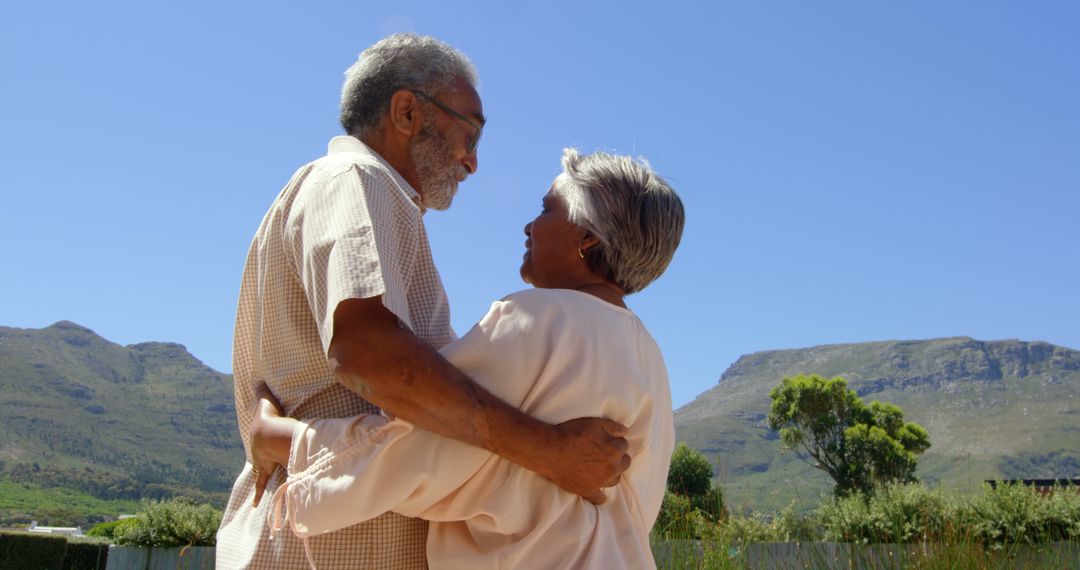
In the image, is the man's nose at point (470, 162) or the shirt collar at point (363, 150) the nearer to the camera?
the shirt collar at point (363, 150)

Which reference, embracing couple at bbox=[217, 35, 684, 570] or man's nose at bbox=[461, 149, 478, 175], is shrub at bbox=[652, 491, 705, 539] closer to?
man's nose at bbox=[461, 149, 478, 175]

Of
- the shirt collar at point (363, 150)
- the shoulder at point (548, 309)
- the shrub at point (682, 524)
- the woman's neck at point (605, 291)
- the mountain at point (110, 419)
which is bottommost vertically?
the shrub at point (682, 524)

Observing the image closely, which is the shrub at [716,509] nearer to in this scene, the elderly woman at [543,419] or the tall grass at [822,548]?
the tall grass at [822,548]

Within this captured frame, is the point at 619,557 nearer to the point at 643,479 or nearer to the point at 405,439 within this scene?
the point at 643,479

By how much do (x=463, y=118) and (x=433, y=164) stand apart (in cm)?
13

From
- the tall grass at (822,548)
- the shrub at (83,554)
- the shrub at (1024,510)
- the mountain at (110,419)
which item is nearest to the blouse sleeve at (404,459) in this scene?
the tall grass at (822,548)

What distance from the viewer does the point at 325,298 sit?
1.47 meters

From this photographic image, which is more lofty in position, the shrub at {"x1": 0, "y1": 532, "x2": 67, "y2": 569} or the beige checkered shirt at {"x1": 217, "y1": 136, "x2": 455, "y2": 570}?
the beige checkered shirt at {"x1": 217, "y1": 136, "x2": 455, "y2": 570}

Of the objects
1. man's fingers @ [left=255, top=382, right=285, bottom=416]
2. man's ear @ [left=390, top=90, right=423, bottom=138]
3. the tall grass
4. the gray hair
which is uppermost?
the gray hair

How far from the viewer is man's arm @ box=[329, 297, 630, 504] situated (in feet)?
4.52

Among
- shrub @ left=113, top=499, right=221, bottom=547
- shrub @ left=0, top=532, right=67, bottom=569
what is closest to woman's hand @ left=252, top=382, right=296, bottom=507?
shrub @ left=113, top=499, right=221, bottom=547

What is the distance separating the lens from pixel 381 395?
1.38 m

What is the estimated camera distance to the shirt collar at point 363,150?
6.02 ft

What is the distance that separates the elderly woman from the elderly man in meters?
0.05
